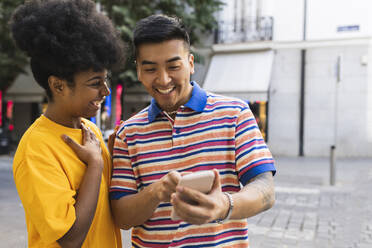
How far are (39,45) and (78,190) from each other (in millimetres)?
676

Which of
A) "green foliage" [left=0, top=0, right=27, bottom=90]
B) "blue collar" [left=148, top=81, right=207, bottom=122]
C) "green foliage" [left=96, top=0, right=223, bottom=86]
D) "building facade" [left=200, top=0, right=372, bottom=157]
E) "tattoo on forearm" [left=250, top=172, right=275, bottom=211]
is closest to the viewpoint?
"tattoo on forearm" [left=250, top=172, right=275, bottom=211]

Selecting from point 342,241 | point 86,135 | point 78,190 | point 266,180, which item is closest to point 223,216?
point 266,180

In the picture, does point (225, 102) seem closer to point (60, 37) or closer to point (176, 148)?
point (176, 148)

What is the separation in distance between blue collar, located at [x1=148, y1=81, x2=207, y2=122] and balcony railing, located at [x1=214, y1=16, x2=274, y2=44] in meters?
14.4

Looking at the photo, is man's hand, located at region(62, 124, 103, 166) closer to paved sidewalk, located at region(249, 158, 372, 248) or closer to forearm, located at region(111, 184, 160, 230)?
forearm, located at region(111, 184, 160, 230)

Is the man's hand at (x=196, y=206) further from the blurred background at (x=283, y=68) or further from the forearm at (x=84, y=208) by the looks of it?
the blurred background at (x=283, y=68)

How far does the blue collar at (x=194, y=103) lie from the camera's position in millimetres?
1572

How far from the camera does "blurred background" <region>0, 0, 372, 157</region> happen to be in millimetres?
13688

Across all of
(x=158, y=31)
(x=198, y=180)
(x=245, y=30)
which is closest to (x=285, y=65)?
(x=245, y=30)

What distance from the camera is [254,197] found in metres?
1.30

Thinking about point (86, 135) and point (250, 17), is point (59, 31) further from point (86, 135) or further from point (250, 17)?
point (250, 17)

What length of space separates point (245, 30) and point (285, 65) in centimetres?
242

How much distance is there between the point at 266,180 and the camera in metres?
1.40

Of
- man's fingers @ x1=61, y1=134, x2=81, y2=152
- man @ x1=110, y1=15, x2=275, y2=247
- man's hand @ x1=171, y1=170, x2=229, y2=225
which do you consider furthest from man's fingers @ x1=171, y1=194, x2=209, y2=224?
man's fingers @ x1=61, y1=134, x2=81, y2=152
